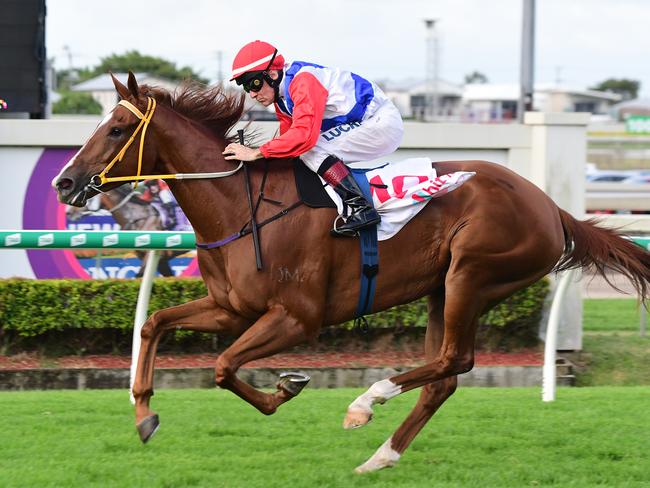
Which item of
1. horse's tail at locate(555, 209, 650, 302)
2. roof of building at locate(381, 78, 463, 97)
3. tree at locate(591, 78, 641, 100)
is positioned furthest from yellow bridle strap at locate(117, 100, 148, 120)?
tree at locate(591, 78, 641, 100)

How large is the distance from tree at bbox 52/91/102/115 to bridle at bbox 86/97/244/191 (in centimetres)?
3934

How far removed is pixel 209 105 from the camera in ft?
15.6

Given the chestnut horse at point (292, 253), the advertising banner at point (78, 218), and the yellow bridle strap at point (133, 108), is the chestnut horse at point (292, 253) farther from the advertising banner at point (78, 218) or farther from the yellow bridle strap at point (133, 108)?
the advertising banner at point (78, 218)

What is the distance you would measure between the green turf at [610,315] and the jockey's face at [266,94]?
18.9 ft

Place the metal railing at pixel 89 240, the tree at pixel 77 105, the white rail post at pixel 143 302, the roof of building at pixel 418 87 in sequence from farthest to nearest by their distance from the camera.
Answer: the roof of building at pixel 418 87
the tree at pixel 77 105
the metal railing at pixel 89 240
the white rail post at pixel 143 302

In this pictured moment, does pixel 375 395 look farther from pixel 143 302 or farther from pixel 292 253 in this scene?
pixel 143 302

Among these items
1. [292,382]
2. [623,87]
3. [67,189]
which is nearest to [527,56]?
[292,382]

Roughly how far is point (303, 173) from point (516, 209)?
3.23ft

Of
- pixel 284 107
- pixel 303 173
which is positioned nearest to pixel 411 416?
pixel 303 173

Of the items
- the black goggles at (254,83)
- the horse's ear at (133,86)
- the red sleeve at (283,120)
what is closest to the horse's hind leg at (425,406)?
the red sleeve at (283,120)

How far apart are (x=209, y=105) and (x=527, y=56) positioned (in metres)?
6.05

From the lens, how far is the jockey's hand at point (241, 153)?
14.6ft

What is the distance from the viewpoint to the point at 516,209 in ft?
15.5

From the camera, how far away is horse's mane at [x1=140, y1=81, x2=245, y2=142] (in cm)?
472
